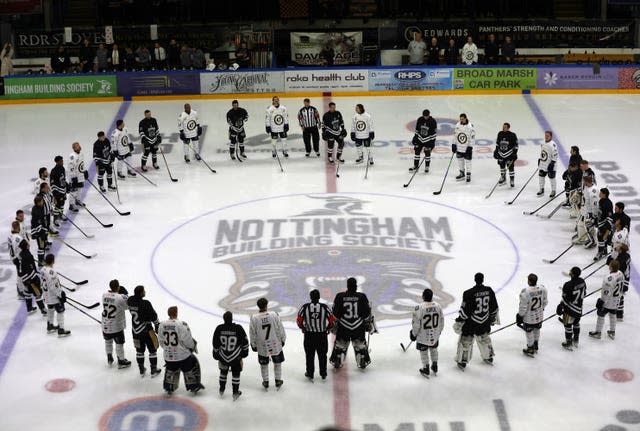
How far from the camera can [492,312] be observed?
1240cm

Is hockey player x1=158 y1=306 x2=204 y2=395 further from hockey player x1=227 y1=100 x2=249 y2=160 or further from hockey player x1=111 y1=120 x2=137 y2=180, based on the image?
hockey player x1=227 y1=100 x2=249 y2=160

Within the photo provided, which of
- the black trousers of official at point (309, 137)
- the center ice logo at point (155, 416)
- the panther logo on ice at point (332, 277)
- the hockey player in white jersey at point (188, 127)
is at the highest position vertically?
the hockey player in white jersey at point (188, 127)

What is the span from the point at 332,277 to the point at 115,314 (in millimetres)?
4164

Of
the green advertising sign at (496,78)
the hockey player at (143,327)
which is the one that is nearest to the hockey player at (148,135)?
the hockey player at (143,327)

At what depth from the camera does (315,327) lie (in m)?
12.1

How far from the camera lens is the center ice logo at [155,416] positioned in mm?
11539

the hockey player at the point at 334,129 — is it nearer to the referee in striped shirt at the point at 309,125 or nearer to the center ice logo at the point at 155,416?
the referee in striped shirt at the point at 309,125

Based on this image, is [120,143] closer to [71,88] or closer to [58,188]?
[58,188]

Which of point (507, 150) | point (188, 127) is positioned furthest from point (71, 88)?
point (507, 150)

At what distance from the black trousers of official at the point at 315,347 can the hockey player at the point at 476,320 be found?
5.54ft

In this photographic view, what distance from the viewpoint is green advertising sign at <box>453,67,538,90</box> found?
2766 centimetres

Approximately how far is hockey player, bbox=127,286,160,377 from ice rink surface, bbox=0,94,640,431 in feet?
0.80

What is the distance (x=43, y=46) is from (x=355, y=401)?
2413cm

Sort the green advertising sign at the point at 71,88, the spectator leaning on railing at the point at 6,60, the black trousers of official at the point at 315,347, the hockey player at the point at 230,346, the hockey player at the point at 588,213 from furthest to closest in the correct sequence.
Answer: the spectator leaning on railing at the point at 6,60 < the green advertising sign at the point at 71,88 < the hockey player at the point at 588,213 < the black trousers of official at the point at 315,347 < the hockey player at the point at 230,346
